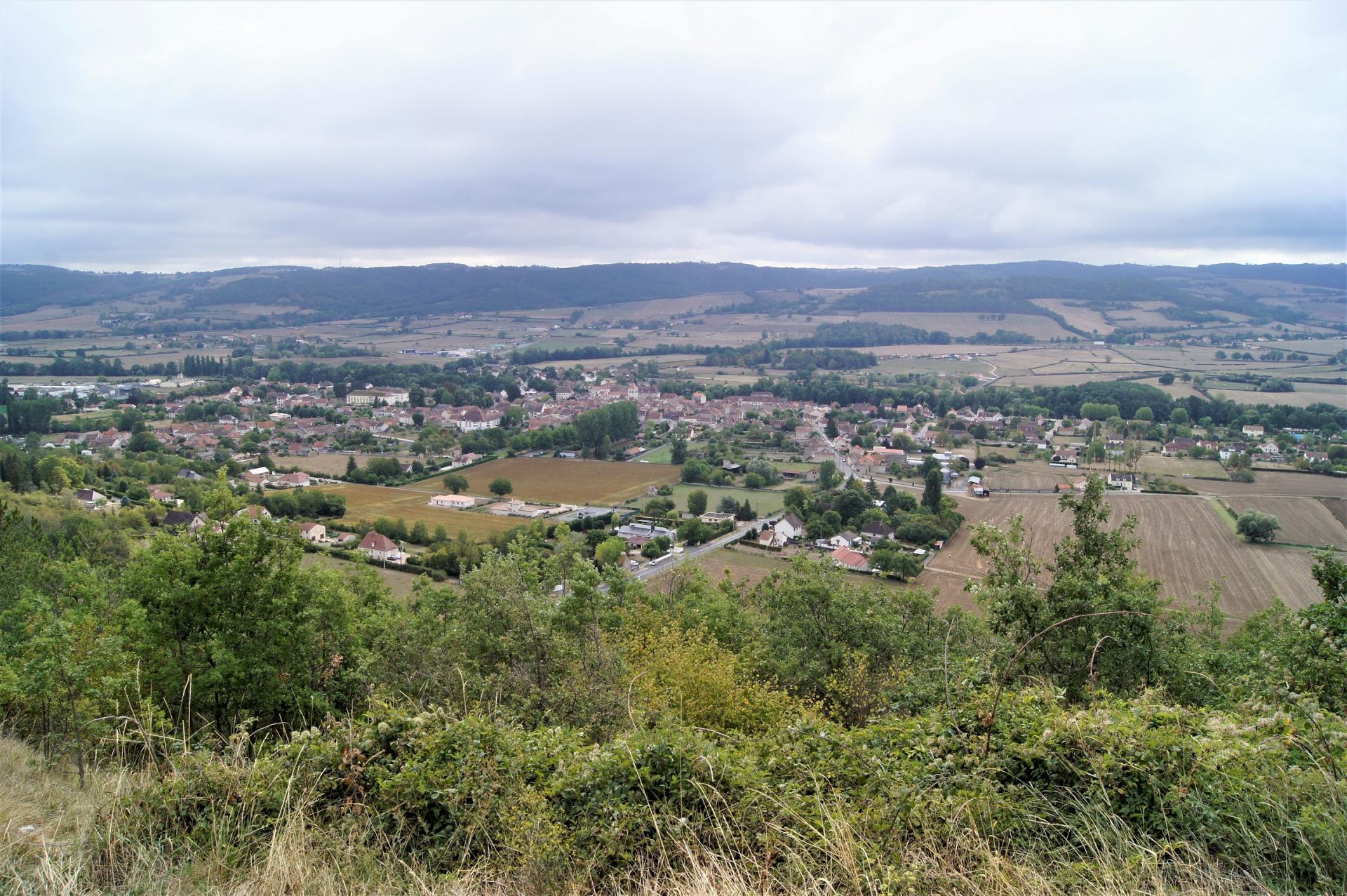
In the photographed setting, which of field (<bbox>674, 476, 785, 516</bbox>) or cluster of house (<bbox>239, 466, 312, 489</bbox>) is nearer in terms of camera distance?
field (<bbox>674, 476, 785, 516</bbox>)

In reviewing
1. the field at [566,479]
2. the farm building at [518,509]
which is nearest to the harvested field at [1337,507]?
the field at [566,479]

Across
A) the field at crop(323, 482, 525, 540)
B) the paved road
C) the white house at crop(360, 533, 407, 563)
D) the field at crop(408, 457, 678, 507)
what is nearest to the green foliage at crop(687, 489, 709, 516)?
the paved road

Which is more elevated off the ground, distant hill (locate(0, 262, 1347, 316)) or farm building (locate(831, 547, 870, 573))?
distant hill (locate(0, 262, 1347, 316))

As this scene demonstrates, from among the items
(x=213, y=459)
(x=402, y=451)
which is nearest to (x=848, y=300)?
(x=402, y=451)

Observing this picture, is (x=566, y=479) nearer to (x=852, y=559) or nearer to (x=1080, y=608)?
(x=852, y=559)

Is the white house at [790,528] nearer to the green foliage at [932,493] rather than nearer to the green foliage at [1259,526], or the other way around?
the green foliage at [932,493]

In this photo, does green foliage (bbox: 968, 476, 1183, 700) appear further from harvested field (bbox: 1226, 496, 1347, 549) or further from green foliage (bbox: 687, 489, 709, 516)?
green foliage (bbox: 687, 489, 709, 516)
